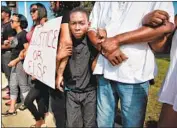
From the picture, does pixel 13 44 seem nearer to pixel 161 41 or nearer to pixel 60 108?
pixel 60 108

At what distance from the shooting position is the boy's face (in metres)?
2.07

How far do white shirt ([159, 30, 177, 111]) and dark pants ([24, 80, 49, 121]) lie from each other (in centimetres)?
159

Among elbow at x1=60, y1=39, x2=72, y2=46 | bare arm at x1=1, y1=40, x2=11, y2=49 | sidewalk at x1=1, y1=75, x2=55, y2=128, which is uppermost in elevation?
elbow at x1=60, y1=39, x2=72, y2=46

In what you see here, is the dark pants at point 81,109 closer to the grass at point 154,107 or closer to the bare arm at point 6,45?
the grass at point 154,107

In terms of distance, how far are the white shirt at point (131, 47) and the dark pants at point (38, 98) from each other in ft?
4.14

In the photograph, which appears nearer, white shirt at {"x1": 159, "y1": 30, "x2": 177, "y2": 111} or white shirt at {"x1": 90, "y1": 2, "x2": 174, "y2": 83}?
white shirt at {"x1": 159, "y1": 30, "x2": 177, "y2": 111}

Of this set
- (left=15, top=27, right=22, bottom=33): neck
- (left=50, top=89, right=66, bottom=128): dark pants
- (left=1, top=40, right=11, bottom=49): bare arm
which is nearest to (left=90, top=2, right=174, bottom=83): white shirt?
(left=50, top=89, right=66, bottom=128): dark pants

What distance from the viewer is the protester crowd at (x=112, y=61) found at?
5.66ft

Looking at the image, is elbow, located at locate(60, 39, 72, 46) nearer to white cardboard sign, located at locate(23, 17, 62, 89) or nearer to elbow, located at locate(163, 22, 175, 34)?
white cardboard sign, located at locate(23, 17, 62, 89)

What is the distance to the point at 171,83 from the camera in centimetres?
165

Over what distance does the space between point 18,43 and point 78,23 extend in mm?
A: 1531

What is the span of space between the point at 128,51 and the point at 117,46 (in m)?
0.09

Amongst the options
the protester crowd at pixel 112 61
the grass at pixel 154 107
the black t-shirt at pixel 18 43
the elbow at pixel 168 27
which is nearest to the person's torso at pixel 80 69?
the protester crowd at pixel 112 61

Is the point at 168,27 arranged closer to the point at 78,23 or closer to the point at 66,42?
the point at 78,23
